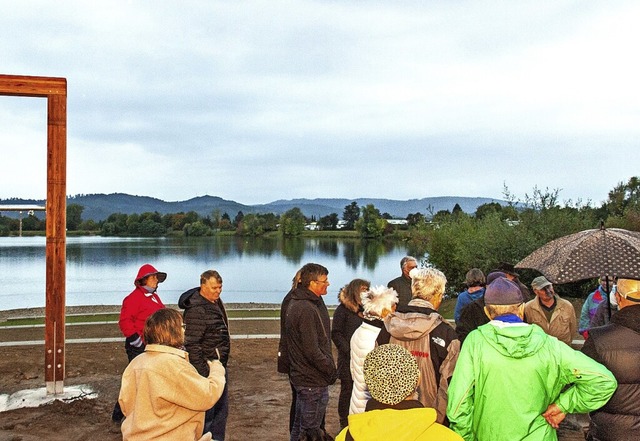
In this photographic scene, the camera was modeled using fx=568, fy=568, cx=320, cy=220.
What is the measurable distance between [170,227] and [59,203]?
231 ft

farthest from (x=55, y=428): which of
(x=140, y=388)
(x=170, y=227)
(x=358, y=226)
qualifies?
(x=170, y=227)

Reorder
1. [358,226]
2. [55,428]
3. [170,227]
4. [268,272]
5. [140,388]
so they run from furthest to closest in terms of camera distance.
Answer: [170,227] < [358,226] < [268,272] < [55,428] < [140,388]

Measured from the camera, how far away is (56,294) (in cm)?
638

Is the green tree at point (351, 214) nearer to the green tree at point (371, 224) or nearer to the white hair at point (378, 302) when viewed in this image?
the green tree at point (371, 224)

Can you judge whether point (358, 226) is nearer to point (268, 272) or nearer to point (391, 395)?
point (268, 272)

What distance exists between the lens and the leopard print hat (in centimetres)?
212

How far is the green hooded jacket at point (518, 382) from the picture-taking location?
8.96 feet

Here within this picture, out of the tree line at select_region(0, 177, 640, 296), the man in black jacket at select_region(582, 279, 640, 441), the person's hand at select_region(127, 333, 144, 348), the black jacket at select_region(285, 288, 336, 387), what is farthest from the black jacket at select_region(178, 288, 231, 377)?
the tree line at select_region(0, 177, 640, 296)

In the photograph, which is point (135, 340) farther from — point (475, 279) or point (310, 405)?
point (475, 279)

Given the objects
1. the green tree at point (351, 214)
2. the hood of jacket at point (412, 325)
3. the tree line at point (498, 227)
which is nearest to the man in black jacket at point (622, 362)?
the hood of jacket at point (412, 325)

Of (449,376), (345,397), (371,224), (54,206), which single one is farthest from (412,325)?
(371,224)

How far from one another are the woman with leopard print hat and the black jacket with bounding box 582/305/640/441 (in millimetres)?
1264

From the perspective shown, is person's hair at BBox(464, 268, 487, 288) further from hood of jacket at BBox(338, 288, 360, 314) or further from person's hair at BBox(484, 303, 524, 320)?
person's hair at BBox(484, 303, 524, 320)

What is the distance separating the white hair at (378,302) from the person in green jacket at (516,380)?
1116mm
